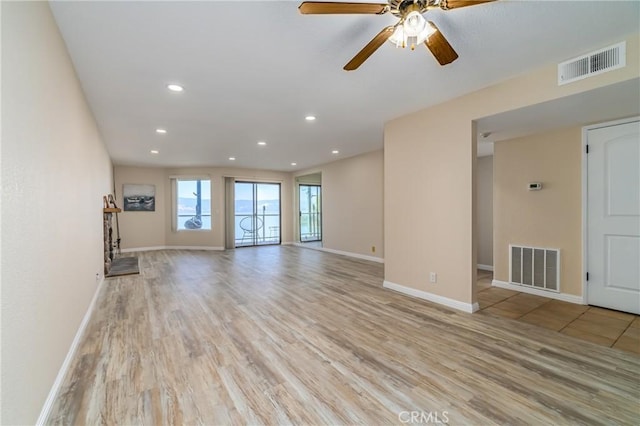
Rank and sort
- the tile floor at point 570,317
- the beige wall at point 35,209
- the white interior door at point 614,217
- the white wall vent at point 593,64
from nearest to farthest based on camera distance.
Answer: the beige wall at point 35,209 < the white wall vent at point 593,64 < the tile floor at point 570,317 < the white interior door at point 614,217

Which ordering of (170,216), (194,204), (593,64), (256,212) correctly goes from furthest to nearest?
(256,212)
(194,204)
(170,216)
(593,64)

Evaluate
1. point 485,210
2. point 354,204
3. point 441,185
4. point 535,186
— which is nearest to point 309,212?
point 354,204

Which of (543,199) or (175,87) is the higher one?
(175,87)

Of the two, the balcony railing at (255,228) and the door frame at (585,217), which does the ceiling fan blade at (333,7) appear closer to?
the door frame at (585,217)

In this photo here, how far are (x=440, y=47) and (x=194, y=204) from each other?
8.14 m

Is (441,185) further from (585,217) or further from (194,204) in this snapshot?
(194,204)

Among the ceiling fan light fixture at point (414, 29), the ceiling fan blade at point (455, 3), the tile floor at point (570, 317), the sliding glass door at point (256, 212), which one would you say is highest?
the ceiling fan blade at point (455, 3)

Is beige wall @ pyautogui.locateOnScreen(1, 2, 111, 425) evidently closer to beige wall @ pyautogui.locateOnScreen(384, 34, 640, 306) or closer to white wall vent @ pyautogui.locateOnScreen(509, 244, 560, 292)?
beige wall @ pyautogui.locateOnScreen(384, 34, 640, 306)

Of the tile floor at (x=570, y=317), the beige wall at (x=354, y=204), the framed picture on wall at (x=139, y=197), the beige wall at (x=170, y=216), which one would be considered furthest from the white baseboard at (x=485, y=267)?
the framed picture on wall at (x=139, y=197)

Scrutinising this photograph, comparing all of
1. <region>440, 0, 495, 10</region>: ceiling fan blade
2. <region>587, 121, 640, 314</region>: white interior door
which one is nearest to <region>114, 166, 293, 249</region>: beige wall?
<region>440, 0, 495, 10</region>: ceiling fan blade

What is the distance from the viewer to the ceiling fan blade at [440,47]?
171cm

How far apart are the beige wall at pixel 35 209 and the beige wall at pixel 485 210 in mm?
6243

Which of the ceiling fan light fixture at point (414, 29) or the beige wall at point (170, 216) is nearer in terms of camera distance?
the ceiling fan light fixture at point (414, 29)

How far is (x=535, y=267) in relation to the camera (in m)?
3.85
